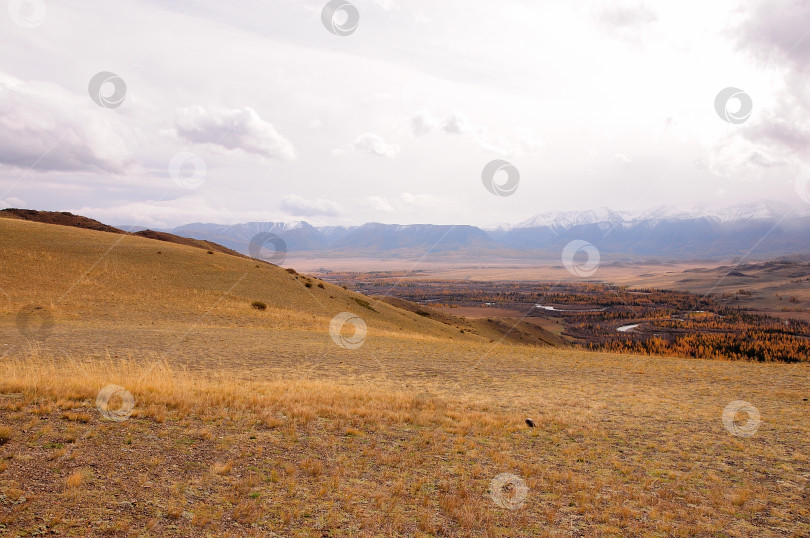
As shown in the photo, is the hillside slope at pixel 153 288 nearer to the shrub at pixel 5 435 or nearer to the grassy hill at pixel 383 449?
the grassy hill at pixel 383 449

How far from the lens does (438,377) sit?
65.8ft

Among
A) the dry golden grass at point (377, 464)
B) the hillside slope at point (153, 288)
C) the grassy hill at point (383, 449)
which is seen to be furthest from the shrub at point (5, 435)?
the hillside slope at point (153, 288)

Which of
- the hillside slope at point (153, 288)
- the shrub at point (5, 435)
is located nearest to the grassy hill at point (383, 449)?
the shrub at point (5, 435)

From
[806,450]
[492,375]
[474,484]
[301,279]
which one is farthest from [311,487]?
[301,279]

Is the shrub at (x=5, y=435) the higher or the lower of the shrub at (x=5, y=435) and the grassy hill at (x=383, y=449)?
the higher

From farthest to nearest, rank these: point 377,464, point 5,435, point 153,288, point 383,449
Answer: point 153,288
point 383,449
point 377,464
point 5,435

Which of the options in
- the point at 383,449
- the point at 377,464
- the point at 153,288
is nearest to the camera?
the point at 377,464

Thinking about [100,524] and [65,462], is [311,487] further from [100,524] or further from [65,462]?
[65,462]

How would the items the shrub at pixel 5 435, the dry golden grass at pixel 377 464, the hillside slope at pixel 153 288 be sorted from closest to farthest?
the dry golden grass at pixel 377 464
the shrub at pixel 5 435
the hillside slope at pixel 153 288

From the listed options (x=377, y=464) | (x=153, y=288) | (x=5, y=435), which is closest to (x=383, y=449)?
(x=377, y=464)

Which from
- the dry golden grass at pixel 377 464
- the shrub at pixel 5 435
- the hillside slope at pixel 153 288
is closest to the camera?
the dry golden grass at pixel 377 464

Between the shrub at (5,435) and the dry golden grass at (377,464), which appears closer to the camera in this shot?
the dry golden grass at (377,464)

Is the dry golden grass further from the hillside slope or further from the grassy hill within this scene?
the hillside slope

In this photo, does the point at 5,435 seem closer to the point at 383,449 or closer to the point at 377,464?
the point at 377,464
